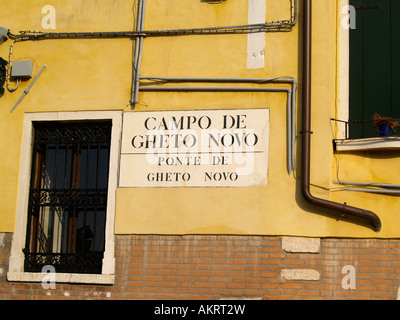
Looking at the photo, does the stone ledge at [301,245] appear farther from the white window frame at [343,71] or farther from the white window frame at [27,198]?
the white window frame at [27,198]

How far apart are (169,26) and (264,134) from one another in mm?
2031

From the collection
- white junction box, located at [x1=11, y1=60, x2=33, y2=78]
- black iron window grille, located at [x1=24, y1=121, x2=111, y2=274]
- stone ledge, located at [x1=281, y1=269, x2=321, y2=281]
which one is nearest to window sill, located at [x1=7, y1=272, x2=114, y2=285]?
black iron window grille, located at [x1=24, y1=121, x2=111, y2=274]

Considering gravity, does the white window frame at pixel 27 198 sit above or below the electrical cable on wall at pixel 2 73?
below

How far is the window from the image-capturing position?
30.2 ft

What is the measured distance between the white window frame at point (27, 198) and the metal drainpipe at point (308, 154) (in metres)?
2.46

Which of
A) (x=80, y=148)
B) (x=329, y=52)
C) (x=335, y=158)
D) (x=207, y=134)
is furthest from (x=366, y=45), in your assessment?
(x=80, y=148)

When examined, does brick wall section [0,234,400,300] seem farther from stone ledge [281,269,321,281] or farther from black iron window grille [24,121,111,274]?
black iron window grille [24,121,111,274]

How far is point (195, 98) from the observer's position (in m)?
9.14

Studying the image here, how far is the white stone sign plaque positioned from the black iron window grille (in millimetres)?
506

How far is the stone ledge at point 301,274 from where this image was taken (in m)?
8.43

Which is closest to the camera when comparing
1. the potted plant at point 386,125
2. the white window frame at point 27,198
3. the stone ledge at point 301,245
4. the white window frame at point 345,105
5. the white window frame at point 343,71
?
the stone ledge at point 301,245

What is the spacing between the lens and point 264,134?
885 centimetres

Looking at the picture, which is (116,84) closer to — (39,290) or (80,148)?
(80,148)

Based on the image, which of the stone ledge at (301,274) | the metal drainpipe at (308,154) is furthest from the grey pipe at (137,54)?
the stone ledge at (301,274)
